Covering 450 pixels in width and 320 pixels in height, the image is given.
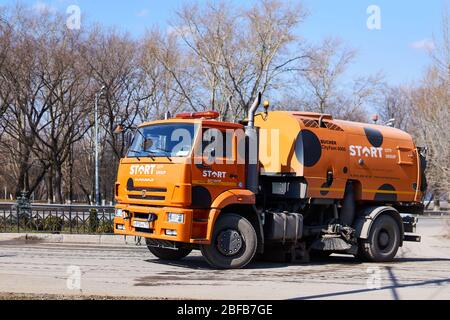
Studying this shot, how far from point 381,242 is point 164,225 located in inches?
230

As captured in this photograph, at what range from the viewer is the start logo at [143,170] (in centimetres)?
1160

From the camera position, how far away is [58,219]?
19438 millimetres

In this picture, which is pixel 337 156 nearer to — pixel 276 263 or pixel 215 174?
pixel 276 263

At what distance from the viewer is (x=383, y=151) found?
14477mm

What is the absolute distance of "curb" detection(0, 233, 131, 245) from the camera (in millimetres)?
17562

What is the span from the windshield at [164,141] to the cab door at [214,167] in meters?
0.26

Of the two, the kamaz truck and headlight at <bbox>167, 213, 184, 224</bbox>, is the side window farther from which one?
headlight at <bbox>167, 213, 184, 224</bbox>

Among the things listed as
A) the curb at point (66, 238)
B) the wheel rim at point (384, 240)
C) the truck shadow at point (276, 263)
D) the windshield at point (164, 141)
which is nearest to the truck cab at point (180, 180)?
the windshield at point (164, 141)

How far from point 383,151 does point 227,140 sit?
458 cm

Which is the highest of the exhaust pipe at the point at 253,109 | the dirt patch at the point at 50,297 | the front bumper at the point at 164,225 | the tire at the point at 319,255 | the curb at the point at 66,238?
the exhaust pipe at the point at 253,109

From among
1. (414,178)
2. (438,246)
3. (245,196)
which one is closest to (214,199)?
(245,196)

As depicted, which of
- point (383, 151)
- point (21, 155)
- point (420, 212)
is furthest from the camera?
point (21, 155)

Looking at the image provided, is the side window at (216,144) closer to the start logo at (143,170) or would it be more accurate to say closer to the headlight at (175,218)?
the start logo at (143,170)
